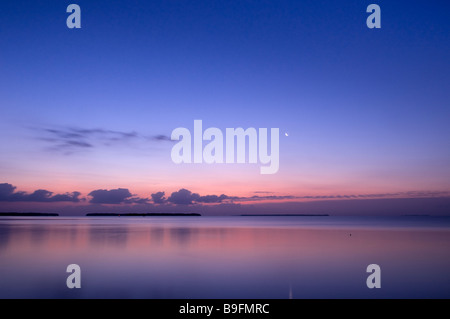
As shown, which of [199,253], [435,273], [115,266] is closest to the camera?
[435,273]

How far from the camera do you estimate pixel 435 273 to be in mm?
17766

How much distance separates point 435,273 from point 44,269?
20035 millimetres

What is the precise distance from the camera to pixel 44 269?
17.9m
